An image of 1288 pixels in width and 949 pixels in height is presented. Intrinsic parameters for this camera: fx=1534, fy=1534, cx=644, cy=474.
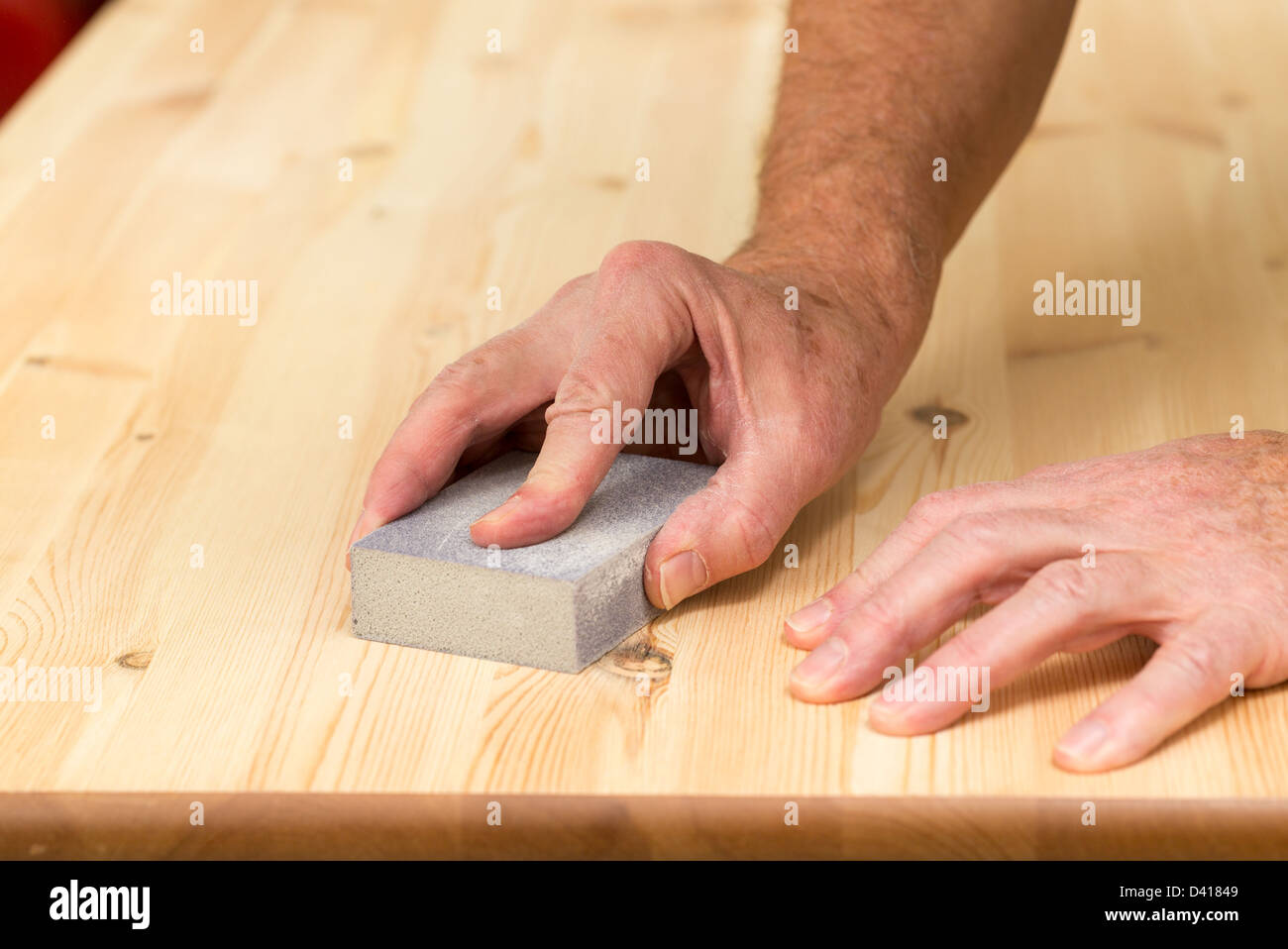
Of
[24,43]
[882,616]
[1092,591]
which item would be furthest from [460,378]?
[24,43]

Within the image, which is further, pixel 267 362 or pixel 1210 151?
pixel 1210 151

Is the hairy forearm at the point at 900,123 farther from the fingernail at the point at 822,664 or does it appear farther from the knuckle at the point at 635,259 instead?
the fingernail at the point at 822,664

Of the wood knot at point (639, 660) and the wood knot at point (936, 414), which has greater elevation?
the wood knot at point (639, 660)

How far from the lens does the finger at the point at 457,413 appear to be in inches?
41.9

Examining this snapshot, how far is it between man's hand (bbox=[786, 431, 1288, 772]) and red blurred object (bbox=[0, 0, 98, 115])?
200 cm

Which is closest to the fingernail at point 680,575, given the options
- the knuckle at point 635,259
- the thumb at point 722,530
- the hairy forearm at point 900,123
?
the thumb at point 722,530

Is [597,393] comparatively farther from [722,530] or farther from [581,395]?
[722,530]

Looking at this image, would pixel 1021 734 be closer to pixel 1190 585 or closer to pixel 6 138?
pixel 1190 585

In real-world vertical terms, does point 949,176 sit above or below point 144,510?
above

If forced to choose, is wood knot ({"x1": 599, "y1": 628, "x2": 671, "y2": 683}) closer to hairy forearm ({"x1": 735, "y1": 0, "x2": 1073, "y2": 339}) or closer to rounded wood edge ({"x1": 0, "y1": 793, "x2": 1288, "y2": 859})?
rounded wood edge ({"x1": 0, "y1": 793, "x2": 1288, "y2": 859})

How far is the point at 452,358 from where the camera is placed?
144 centimetres
